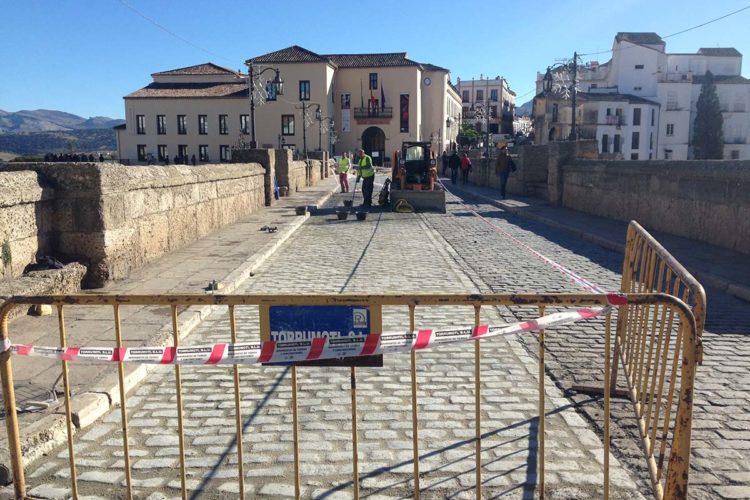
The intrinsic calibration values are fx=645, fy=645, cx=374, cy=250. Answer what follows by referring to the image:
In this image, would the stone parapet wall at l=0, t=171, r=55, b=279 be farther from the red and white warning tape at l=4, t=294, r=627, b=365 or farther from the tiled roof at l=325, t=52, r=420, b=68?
the tiled roof at l=325, t=52, r=420, b=68

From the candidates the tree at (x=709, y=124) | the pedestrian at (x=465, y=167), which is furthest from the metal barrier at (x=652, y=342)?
the tree at (x=709, y=124)

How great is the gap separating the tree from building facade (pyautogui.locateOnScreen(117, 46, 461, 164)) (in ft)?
94.1

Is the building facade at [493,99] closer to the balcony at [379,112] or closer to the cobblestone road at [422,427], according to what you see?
the balcony at [379,112]

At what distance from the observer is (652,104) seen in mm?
72875

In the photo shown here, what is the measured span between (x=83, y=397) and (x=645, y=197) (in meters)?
13.1

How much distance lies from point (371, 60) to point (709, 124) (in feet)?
127

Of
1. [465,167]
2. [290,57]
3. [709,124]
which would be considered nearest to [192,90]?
[290,57]

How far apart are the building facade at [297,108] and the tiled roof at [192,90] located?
115 millimetres

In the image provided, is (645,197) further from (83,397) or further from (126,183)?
(83,397)

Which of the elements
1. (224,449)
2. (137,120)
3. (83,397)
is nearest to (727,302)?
(224,449)

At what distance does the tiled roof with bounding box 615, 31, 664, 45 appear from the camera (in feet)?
247

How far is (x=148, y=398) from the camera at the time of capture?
4836 millimetres

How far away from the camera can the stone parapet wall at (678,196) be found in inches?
421

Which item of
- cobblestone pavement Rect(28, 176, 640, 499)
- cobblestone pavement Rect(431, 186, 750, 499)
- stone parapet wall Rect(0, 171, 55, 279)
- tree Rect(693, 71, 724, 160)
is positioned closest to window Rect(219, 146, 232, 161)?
tree Rect(693, 71, 724, 160)
